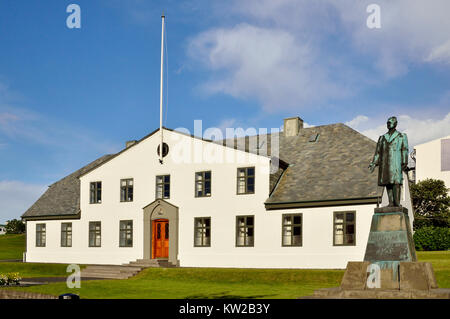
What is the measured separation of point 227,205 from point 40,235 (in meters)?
16.7

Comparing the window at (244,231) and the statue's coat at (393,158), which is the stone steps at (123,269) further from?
the statue's coat at (393,158)

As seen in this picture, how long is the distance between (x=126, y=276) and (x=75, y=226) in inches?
386

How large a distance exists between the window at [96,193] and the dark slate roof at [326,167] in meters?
10.8

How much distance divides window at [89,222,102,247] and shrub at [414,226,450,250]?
22.3 meters

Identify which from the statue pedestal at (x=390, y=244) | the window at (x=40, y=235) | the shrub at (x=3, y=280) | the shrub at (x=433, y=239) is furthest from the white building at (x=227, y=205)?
the shrub at (x=3, y=280)

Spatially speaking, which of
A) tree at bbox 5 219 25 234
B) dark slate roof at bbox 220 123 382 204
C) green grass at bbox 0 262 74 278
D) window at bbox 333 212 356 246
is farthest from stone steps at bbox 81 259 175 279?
tree at bbox 5 219 25 234

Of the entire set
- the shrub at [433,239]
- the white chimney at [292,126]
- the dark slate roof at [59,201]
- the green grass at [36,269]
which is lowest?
the green grass at [36,269]

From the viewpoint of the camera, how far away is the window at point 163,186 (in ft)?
114

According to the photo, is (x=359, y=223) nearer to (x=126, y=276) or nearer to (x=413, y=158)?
(x=126, y=276)

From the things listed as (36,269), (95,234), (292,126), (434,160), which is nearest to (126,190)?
(95,234)

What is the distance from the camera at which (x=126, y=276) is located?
101 feet

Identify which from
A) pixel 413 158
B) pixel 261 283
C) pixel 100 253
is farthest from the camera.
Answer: pixel 413 158

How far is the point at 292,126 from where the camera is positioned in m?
36.2

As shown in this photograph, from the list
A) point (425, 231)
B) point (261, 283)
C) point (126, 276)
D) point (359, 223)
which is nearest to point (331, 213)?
point (359, 223)
